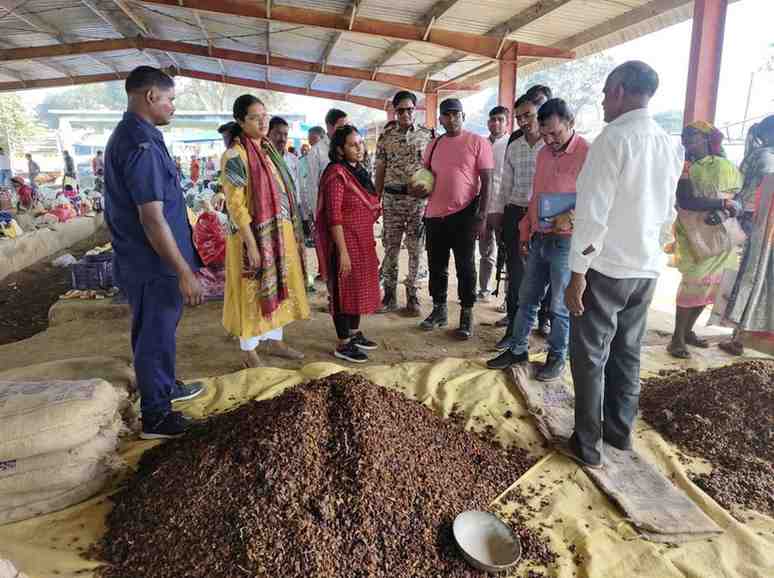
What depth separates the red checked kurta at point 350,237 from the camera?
3.15m

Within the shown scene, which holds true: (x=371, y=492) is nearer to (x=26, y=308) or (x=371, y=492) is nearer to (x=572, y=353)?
(x=572, y=353)

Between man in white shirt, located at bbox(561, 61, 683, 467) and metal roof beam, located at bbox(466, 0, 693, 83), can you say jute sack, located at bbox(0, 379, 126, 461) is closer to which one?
man in white shirt, located at bbox(561, 61, 683, 467)

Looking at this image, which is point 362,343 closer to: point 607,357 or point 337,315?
point 337,315

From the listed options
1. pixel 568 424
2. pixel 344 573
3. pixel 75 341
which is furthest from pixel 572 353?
pixel 75 341

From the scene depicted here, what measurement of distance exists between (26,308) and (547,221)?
5.66 metres

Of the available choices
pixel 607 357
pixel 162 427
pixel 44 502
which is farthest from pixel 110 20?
pixel 607 357

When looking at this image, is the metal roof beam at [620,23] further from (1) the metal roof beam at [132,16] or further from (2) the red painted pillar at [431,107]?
(1) the metal roof beam at [132,16]

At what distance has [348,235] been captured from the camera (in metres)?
3.31

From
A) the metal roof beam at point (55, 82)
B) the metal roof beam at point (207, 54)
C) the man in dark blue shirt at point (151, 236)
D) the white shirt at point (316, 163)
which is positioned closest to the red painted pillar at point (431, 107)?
the metal roof beam at point (207, 54)

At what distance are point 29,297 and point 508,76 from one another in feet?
22.5

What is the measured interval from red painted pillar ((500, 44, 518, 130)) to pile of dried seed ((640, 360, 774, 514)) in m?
4.92

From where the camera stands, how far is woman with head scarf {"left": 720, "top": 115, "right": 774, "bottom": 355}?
320 centimetres

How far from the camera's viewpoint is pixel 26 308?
5.51 m

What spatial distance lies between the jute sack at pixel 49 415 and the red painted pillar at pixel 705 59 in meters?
4.52
